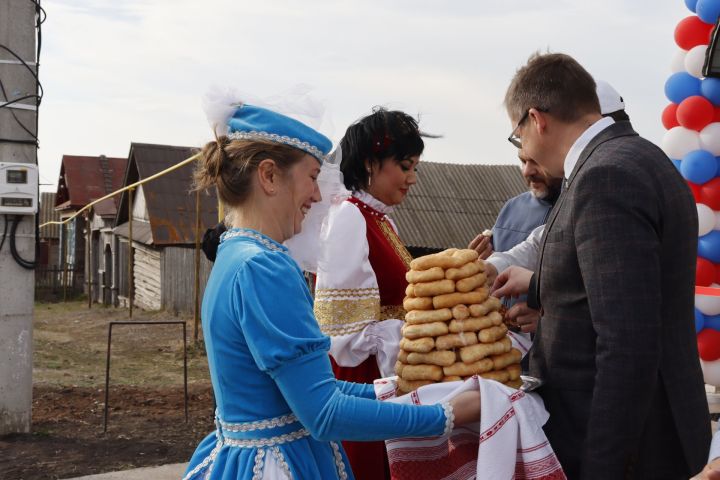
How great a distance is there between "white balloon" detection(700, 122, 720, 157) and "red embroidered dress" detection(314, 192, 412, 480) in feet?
14.4

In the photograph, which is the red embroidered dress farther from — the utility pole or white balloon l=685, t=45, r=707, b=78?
white balloon l=685, t=45, r=707, b=78

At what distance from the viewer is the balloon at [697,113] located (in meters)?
6.70

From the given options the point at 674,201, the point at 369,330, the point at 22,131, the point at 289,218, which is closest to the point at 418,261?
the point at 289,218

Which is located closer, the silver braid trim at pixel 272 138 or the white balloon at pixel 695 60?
the silver braid trim at pixel 272 138

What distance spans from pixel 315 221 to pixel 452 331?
2.65 feet

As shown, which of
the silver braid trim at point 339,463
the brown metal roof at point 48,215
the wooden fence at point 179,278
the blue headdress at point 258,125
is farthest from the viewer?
the brown metal roof at point 48,215

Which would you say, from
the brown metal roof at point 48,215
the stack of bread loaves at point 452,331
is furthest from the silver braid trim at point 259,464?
the brown metal roof at point 48,215

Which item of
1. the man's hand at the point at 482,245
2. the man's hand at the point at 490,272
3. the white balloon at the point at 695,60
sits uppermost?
the white balloon at the point at 695,60

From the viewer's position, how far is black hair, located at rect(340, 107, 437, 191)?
3424mm

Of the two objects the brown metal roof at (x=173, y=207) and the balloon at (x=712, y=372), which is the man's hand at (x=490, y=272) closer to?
the balloon at (x=712, y=372)

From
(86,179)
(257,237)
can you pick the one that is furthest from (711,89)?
(86,179)

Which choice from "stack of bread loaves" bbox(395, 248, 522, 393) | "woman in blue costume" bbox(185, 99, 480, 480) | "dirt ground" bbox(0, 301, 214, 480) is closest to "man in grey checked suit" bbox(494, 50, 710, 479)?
"stack of bread loaves" bbox(395, 248, 522, 393)

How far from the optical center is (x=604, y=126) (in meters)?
2.09

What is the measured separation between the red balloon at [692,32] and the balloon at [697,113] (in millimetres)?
456
